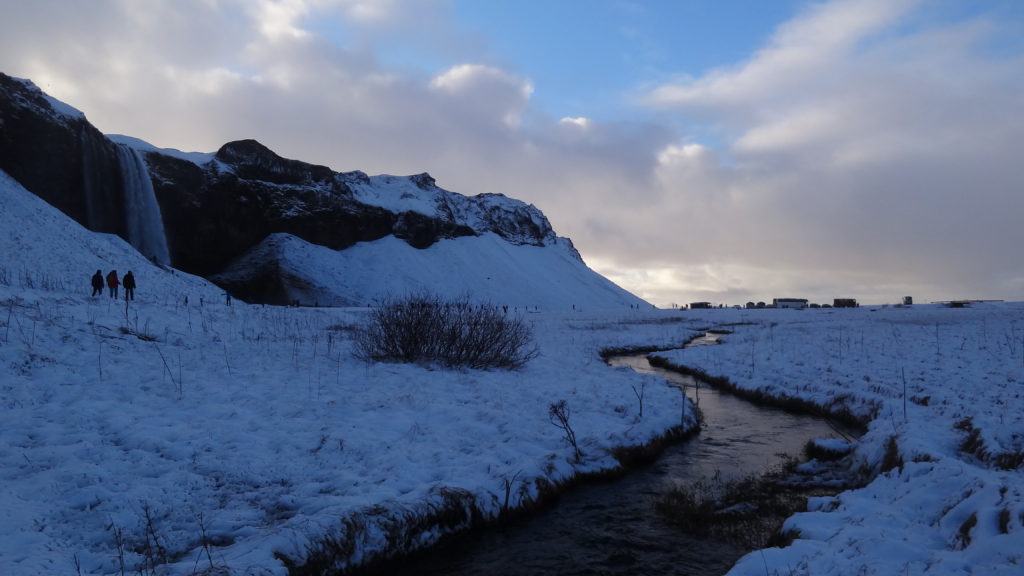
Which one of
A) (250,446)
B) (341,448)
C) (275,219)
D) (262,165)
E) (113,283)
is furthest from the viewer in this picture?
(262,165)

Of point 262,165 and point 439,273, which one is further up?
point 262,165

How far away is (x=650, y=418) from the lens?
12.7 meters

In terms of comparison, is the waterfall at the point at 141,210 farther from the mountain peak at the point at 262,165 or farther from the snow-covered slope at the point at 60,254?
the snow-covered slope at the point at 60,254

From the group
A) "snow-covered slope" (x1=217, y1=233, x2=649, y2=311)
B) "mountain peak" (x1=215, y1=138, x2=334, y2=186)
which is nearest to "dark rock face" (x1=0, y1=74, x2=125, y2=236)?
"snow-covered slope" (x1=217, y1=233, x2=649, y2=311)

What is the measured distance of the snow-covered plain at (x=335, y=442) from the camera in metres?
5.50

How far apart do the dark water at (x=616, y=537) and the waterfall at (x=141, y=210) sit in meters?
58.0

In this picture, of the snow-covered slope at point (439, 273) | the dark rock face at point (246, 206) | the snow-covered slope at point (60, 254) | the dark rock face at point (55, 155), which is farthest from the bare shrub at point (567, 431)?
the dark rock face at point (246, 206)

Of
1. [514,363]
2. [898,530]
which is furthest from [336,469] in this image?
[514,363]

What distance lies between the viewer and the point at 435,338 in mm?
17141

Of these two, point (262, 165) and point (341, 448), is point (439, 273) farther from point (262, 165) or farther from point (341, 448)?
point (341, 448)

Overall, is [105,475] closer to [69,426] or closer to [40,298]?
[69,426]

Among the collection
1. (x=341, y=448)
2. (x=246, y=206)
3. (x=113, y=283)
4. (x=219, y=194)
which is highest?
(x=219, y=194)

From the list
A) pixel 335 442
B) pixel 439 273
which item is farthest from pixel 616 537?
pixel 439 273

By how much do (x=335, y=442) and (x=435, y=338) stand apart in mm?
8155
